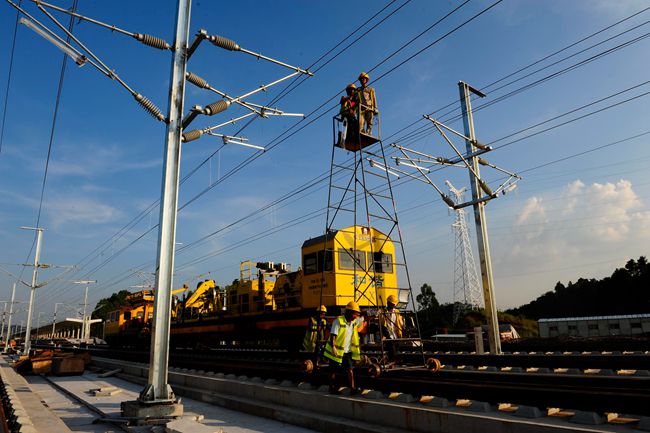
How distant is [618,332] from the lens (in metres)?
28.0

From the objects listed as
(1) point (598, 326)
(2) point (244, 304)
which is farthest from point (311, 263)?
(1) point (598, 326)

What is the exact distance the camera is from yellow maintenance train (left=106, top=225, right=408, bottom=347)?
1316 centimetres

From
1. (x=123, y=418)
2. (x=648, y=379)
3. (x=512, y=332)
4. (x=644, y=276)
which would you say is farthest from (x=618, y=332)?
(x=123, y=418)

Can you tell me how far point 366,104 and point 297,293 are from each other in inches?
278

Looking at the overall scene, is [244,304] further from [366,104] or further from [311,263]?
[366,104]

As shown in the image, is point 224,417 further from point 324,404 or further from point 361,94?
point 361,94

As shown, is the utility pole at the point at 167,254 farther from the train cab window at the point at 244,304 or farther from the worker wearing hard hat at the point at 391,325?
the train cab window at the point at 244,304

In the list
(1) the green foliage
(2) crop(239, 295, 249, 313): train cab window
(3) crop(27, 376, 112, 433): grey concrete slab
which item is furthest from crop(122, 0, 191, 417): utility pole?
(1) the green foliage

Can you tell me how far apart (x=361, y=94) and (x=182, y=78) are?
4.11 metres

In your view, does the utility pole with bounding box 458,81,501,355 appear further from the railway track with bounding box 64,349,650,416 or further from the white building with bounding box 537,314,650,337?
the white building with bounding box 537,314,650,337

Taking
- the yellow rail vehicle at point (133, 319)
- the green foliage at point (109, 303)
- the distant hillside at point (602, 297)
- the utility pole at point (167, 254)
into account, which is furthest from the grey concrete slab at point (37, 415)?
the green foliage at point (109, 303)

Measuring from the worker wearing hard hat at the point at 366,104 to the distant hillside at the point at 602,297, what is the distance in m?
44.1

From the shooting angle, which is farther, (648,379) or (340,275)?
(340,275)

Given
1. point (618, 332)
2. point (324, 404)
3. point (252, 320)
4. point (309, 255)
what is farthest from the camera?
point (618, 332)
